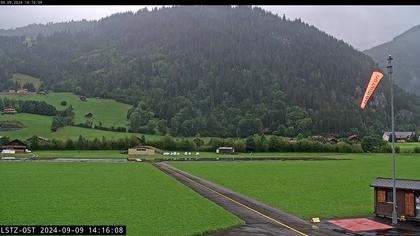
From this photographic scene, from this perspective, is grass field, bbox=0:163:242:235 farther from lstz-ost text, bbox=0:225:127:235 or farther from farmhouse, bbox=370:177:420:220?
farmhouse, bbox=370:177:420:220

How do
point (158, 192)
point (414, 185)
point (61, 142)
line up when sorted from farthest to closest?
point (61, 142) < point (158, 192) < point (414, 185)

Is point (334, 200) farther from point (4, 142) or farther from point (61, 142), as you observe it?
point (4, 142)

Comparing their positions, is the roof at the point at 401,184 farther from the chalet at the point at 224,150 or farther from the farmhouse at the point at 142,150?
the chalet at the point at 224,150

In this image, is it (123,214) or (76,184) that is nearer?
(123,214)
